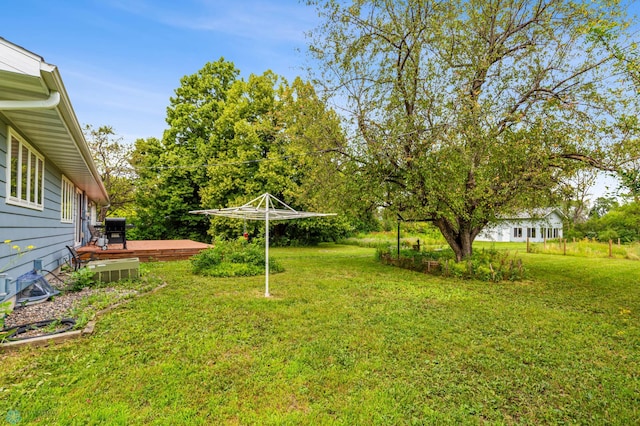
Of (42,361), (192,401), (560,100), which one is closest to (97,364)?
(42,361)

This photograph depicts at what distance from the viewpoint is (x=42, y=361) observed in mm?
3141

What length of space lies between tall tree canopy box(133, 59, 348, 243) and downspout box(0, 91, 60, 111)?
1388 cm

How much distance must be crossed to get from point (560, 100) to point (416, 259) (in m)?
5.73

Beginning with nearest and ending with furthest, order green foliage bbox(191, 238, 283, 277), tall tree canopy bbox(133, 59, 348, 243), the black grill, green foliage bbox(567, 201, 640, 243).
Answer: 1. green foliage bbox(191, 238, 283, 277)
2. the black grill
3. tall tree canopy bbox(133, 59, 348, 243)
4. green foliage bbox(567, 201, 640, 243)

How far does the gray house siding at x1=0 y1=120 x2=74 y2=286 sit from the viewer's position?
4.42 meters

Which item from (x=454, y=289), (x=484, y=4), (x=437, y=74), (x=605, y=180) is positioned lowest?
(x=454, y=289)

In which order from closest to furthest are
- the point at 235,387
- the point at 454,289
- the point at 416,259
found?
the point at 235,387 < the point at 454,289 < the point at 416,259

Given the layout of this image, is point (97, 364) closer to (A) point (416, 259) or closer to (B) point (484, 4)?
(A) point (416, 259)

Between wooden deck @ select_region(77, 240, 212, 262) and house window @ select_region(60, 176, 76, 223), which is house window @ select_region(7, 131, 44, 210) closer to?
house window @ select_region(60, 176, 76, 223)

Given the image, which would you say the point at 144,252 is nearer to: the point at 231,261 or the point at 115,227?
the point at 115,227

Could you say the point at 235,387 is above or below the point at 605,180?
below

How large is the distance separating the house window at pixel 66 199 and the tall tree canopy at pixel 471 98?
26.0ft

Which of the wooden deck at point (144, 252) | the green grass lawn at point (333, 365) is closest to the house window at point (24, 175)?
the green grass lawn at point (333, 365)

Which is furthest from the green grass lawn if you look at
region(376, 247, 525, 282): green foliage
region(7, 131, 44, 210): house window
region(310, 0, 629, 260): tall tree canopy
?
region(310, 0, 629, 260): tall tree canopy
